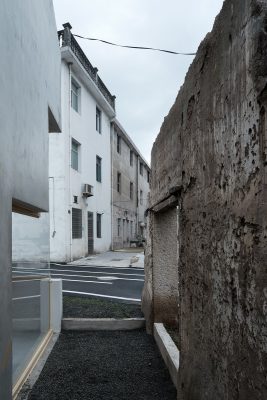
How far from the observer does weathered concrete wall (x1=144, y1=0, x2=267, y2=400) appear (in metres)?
1.95

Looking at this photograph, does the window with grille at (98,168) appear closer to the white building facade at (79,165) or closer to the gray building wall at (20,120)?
the white building facade at (79,165)

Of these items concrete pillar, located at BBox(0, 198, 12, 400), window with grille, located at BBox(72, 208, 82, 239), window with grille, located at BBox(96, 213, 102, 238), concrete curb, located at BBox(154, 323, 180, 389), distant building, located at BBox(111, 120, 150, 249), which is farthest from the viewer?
distant building, located at BBox(111, 120, 150, 249)

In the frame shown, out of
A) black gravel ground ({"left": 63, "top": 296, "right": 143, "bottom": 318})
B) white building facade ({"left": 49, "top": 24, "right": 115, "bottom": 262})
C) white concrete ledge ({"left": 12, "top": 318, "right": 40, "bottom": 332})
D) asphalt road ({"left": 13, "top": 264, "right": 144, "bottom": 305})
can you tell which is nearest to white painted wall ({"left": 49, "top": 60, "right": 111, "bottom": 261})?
white building facade ({"left": 49, "top": 24, "right": 115, "bottom": 262})

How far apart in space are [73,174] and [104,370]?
1362 cm

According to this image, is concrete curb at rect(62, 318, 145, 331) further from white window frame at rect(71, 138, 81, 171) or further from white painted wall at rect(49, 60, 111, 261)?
white window frame at rect(71, 138, 81, 171)

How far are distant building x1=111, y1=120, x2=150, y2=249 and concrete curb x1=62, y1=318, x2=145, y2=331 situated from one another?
1547 centimetres

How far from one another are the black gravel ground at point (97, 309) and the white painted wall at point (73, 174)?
27.5 feet

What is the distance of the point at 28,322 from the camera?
5.51 meters

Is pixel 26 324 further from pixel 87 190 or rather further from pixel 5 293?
pixel 87 190

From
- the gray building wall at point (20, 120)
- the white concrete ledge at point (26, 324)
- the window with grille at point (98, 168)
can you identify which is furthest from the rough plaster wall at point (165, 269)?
the window with grille at point (98, 168)

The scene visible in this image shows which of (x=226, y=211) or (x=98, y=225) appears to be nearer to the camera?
(x=226, y=211)

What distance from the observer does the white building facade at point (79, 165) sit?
17109 millimetres

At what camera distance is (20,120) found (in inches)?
143

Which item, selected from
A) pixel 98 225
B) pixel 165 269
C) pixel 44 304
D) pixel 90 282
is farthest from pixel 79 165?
pixel 165 269
